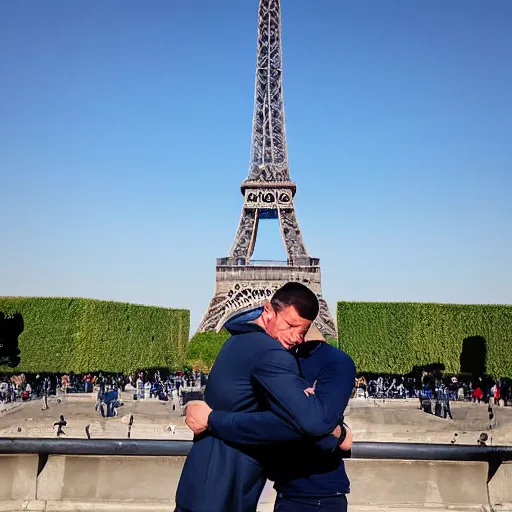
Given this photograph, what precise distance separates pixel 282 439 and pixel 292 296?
1.80 feet

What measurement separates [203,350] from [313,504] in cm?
3467

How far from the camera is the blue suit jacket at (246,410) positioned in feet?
8.11

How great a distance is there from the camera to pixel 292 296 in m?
2.71

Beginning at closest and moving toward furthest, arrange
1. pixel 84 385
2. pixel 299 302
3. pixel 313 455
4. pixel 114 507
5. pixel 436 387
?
pixel 299 302 → pixel 313 455 → pixel 114 507 → pixel 436 387 → pixel 84 385

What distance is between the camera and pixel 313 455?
2.88 meters

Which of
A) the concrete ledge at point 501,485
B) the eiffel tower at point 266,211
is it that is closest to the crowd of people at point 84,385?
the eiffel tower at point 266,211

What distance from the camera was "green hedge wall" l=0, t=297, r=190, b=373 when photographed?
97.7 feet

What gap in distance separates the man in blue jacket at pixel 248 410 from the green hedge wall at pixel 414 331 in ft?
96.5

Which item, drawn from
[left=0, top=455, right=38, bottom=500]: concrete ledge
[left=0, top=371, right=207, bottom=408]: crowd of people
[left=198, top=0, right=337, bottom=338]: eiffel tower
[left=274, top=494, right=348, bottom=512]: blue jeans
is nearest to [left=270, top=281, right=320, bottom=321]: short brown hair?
[left=274, top=494, right=348, bottom=512]: blue jeans

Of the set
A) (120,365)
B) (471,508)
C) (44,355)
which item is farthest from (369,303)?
(471,508)

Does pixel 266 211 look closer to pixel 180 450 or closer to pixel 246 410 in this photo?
pixel 180 450

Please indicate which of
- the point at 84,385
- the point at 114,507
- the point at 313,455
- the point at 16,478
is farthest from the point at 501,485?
the point at 84,385

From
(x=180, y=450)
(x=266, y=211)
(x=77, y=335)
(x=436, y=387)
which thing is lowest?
(x=436, y=387)

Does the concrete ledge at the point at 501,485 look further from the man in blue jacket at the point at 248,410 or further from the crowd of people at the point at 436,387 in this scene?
the crowd of people at the point at 436,387
